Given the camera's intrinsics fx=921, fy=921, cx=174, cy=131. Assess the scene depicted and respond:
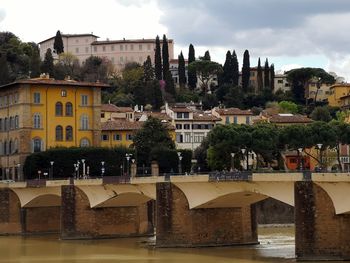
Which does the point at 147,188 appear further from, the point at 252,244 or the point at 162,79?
the point at 162,79

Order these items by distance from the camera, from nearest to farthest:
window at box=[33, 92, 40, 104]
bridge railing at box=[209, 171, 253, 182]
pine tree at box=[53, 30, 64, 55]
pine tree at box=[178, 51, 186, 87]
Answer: bridge railing at box=[209, 171, 253, 182], window at box=[33, 92, 40, 104], pine tree at box=[178, 51, 186, 87], pine tree at box=[53, 30, 64, 55]

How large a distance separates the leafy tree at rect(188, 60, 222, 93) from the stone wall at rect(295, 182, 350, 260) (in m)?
114

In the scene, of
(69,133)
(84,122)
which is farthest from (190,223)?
(84,122)

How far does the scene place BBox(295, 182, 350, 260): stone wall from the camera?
44438 millimetres

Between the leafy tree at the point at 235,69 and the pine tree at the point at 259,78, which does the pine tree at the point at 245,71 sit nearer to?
the leafy tree at the point at 235,69

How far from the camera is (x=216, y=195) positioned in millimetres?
54312

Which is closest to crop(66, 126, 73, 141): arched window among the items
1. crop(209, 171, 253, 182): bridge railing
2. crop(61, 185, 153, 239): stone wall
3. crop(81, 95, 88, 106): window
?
crop(81, 95, 88, 106): window

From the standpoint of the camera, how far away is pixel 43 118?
3659 inches

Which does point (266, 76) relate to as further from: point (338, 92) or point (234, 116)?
point (234, 116)

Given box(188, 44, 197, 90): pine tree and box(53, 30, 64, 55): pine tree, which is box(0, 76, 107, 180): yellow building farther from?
box(53, 30, 64, 55): pine tree

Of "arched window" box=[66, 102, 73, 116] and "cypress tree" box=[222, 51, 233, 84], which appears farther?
"cypress tree" box=[222, 51, 233, 84]

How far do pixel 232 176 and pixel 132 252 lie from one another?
9737 millimetres

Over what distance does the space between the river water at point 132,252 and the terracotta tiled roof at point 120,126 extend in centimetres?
3679

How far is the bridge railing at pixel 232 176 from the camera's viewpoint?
50.2 meters
